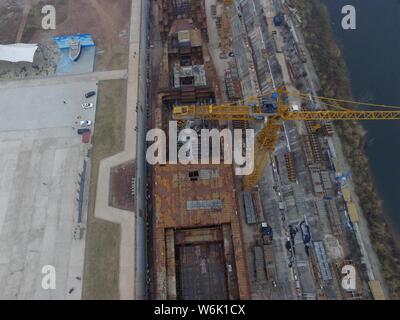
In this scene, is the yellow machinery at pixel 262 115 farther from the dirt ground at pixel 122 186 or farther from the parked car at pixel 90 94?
the parked car at pixel 90 94

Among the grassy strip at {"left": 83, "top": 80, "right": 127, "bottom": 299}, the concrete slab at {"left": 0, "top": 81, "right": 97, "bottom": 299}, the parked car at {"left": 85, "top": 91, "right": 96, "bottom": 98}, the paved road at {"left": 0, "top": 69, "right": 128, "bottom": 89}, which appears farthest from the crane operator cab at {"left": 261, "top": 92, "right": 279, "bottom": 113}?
the parked car at {"left": 85, "top": 91, "right": 96, "bottom": 98}

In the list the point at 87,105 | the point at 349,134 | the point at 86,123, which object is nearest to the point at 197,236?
the point at 86,123

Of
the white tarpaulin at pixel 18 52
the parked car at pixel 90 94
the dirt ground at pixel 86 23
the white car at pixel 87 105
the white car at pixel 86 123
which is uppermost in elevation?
the dirt ground at pixel 86 23

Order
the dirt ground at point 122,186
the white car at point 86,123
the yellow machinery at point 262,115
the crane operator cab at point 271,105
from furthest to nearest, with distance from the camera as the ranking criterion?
the white car at point 86,123, the dirt ground at point 122,186, the yellow machinery at point 262,115, the crane operator cab at point 271,105

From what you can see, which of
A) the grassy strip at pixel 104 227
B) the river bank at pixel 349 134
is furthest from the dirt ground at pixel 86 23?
the river bank at pixel 349 134

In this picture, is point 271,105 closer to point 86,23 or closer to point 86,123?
point 86,123
